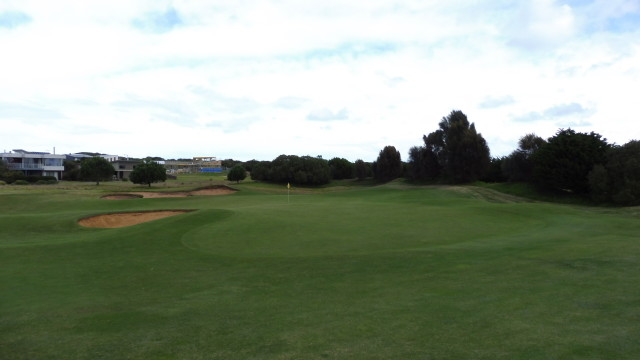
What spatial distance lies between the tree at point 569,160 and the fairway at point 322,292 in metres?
28.9

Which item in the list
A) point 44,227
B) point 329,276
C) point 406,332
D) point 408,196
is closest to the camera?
point 406,332

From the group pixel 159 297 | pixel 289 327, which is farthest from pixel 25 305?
pixel 289 327

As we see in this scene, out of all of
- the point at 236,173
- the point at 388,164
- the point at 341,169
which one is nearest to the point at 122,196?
the point at 236,173

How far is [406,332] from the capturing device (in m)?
7.71

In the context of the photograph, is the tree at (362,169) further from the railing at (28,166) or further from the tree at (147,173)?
the railing at (28,166)

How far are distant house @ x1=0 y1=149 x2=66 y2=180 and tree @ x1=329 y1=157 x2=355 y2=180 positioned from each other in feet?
215

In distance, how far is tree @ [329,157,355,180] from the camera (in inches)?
4018

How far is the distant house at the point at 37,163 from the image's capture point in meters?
108

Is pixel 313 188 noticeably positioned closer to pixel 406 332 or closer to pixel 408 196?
pixel 408 196

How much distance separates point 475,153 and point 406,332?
66058mm

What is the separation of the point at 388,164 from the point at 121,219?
63505 millimetres

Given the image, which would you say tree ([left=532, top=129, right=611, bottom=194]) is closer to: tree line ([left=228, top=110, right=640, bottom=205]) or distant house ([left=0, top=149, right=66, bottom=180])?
tree line ([left=228, top=110, right=640, bottom=205])

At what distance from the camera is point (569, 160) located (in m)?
49.3

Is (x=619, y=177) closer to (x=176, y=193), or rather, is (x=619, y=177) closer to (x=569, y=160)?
(x=569, y=160)
